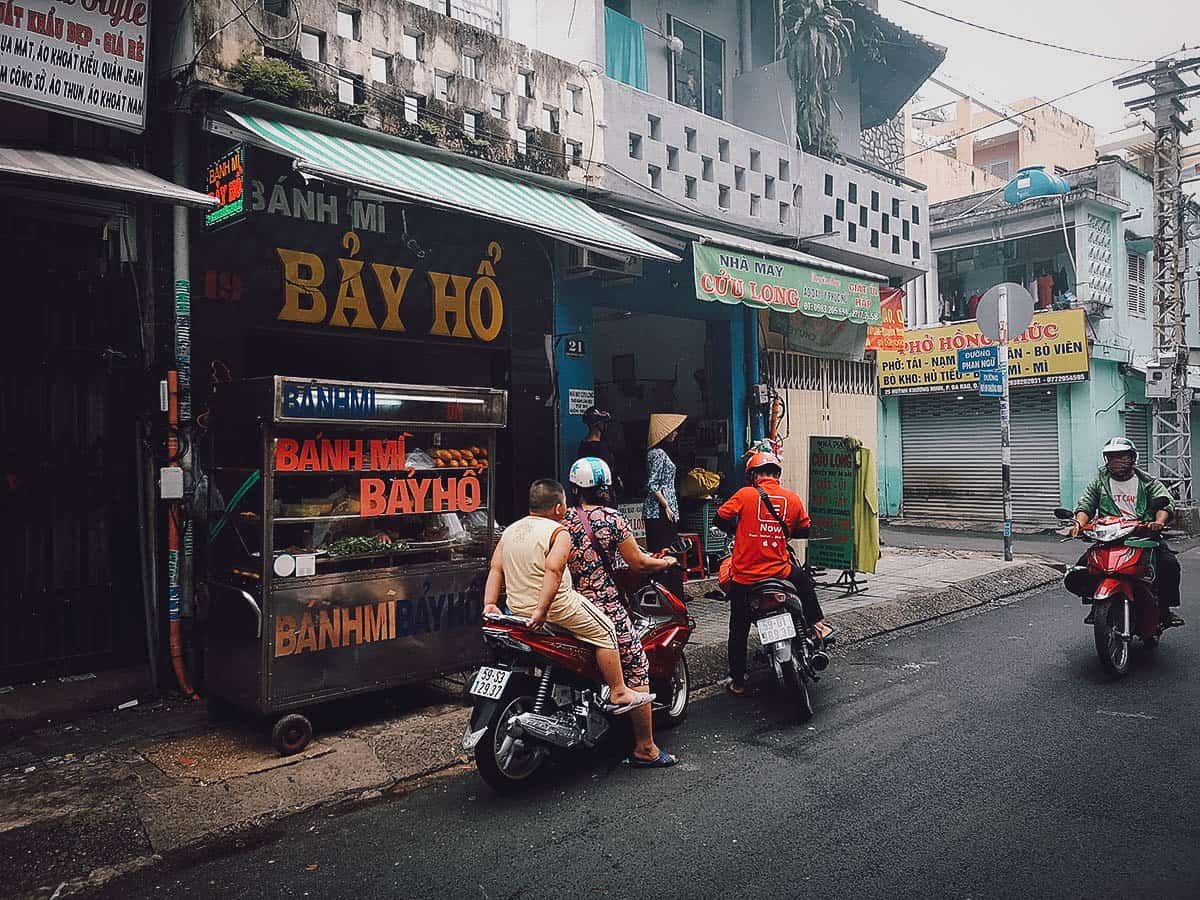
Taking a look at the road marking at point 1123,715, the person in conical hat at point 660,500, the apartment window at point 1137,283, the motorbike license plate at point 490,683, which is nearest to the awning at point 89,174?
the motorbike license plate at point 490,683

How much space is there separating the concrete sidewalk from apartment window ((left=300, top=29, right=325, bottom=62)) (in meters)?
4.66

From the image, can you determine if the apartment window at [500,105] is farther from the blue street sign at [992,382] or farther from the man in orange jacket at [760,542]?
the blue street sign at [992,382]

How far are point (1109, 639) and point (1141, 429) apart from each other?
53.3ft

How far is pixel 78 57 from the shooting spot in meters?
5.70

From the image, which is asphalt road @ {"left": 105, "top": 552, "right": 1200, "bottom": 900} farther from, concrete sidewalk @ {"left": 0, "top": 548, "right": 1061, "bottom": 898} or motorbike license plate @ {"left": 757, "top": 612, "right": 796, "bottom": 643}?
motorbike license plate @ {"left": 757, "top": 612, "right": 796, "bottom": 643}

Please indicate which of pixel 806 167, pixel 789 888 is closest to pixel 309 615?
pixel 789 888

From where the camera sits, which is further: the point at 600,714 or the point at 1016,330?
the point at 1016,330

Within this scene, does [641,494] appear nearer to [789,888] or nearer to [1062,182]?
[789,888]

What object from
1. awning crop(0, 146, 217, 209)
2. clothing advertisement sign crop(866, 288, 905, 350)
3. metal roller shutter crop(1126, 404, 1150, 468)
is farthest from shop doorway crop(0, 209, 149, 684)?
metal roller shutter crop(1126, 404, 1150, 468)

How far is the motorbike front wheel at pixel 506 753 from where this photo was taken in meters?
4.47

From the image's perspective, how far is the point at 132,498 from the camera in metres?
6.50

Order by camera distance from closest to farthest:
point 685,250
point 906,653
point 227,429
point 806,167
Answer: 1. point 227,429
2. point 906,653
3. point 685,250
4. point 806,167

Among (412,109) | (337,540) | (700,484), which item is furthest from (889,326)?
(337,540)

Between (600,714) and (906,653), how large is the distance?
12.4 feet
